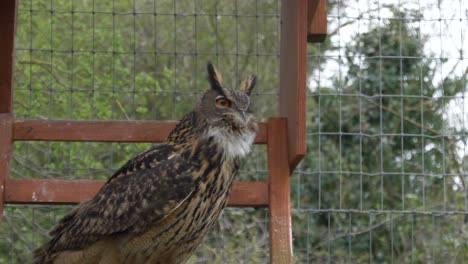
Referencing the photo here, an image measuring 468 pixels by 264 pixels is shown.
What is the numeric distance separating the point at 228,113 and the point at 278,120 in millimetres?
547

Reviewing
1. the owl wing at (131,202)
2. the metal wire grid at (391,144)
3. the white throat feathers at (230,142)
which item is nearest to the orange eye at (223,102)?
the white throat feathers at (230,142)

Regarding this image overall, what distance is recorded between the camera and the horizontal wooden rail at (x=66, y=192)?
4594mm

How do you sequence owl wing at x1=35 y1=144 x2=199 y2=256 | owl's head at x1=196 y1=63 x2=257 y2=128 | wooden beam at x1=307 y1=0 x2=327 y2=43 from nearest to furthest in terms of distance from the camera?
owl wing at x1=35 y1=144 x2=199 y2=256
owl's head at x1=196 y1=63 x2=257 y2=128
wooden beam at x1=307 y1=0 x2=327 y2=43

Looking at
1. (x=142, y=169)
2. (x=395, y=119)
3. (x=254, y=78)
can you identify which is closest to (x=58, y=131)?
(x=142, y=169)

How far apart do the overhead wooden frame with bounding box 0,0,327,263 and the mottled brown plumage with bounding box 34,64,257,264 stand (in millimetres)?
224

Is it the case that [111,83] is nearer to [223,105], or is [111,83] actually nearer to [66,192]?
[66,192]

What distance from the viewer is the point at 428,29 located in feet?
23.3

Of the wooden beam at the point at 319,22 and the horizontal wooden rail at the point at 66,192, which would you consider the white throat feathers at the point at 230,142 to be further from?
the wooden beam at the point at 319,22

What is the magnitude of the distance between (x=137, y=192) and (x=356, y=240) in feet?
12.1

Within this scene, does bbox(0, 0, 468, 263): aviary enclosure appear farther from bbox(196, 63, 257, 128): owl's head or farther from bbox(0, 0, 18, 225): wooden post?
bbox(196, 63, 257, 128): owl's head


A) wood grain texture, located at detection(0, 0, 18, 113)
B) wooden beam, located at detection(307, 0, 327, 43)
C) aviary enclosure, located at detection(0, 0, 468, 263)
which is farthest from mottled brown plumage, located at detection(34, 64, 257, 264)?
wooden beam, located at detection(307, 0, 327, 43)

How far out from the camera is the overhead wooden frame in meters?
4.44

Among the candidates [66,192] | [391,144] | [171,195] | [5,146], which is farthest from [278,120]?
[391,144]

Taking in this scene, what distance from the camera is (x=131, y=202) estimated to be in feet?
13.6
